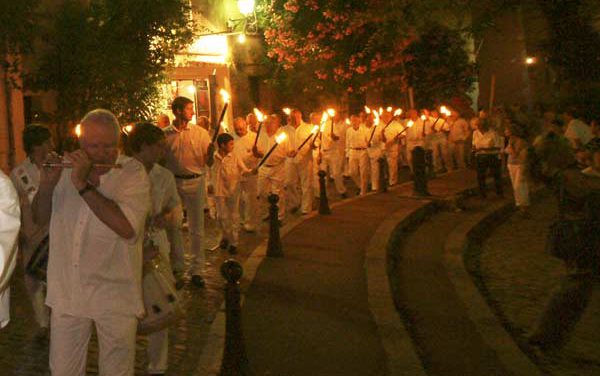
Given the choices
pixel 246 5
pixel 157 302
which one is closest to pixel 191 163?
pixel 157 302

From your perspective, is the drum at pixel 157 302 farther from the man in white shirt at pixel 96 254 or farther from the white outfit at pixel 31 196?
the white outfit at pixel 31 196

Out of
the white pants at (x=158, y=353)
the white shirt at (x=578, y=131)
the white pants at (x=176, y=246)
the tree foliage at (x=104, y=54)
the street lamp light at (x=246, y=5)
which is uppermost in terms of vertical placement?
the street lamp light at (x=246, y=5)

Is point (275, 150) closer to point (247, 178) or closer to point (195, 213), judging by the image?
point (247, 178)

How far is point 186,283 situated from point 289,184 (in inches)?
272

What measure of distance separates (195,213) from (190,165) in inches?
23.4

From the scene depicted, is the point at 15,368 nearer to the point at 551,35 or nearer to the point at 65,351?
the point at 65,351

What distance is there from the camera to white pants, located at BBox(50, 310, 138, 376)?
16.1 ft

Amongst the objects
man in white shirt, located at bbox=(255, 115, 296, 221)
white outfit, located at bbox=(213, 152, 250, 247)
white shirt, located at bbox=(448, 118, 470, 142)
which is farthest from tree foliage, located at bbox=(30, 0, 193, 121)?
white shirt, located at bbox=(448, 118, 470, 142)

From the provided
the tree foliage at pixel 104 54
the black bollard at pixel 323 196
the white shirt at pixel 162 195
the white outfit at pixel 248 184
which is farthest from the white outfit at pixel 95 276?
the black bollard at pixel 323 196

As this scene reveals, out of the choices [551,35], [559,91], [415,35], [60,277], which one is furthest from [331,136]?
[60,277]

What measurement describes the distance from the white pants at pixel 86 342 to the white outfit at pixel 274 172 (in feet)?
35.9

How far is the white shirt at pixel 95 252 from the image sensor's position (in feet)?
15.9

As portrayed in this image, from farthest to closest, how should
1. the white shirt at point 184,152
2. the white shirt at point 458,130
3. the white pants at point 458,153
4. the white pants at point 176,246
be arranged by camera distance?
the white pants at point 458,153, the white shirt at point 458,130, the white shirt at point 184,152, the white pants at point 176,246

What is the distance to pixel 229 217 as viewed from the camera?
12.8 metres
